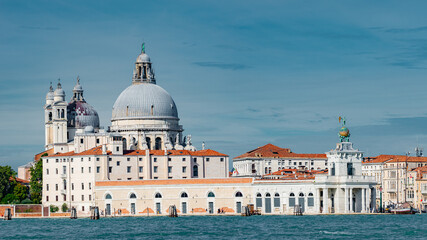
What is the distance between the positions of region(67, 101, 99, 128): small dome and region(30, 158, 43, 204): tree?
732 centimetres

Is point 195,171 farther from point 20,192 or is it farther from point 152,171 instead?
point 20,192

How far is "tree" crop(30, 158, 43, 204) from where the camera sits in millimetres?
120625

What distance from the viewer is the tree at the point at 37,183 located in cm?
12062

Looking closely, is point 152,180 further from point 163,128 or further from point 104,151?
point 163,128

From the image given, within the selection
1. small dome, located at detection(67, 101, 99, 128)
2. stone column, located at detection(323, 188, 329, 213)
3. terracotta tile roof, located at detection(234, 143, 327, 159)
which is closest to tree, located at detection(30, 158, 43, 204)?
small dome, located at detection(67, 101, 99, 128)

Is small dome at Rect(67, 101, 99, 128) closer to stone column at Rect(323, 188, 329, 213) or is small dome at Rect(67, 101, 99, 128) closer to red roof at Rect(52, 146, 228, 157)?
red roof at Rect(52, 146, 228, 157)

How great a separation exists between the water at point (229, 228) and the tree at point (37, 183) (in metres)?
19.6

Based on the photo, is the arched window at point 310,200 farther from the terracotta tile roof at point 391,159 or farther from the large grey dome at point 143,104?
the terracotta tile roof at point 391,159

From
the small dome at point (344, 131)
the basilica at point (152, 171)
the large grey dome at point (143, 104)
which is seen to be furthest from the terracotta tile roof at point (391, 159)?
the small dome at point (344, 131)

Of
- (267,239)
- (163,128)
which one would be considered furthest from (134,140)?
(267,239)

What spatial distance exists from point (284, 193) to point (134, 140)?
83.0ft

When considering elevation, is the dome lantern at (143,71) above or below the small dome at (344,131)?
above

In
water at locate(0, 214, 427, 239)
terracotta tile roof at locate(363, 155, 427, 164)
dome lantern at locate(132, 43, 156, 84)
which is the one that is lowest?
water at locate(0, 214, 427, 239)

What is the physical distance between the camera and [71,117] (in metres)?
130
